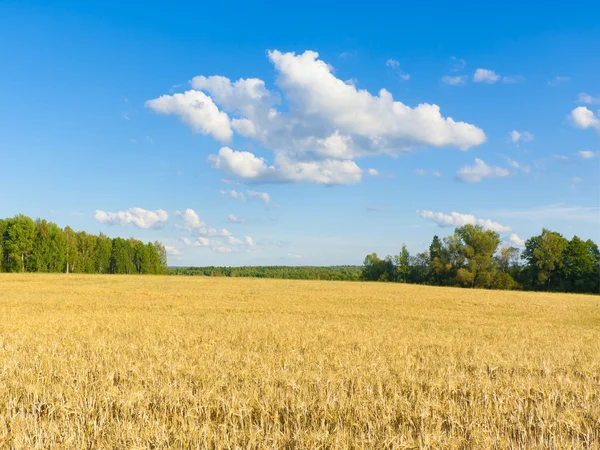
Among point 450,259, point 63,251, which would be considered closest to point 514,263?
point 450,259

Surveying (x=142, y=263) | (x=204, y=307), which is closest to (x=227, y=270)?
(x=142, y=263)

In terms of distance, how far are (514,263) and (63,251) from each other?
3753 inches

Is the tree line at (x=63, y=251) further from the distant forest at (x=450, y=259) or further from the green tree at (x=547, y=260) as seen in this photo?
the green tree at (x=547, y=260)

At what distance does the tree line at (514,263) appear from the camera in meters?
70.5

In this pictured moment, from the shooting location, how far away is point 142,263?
114062 mm

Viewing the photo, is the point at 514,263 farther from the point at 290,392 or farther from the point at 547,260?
the point at 290,392

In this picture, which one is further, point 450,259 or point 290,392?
point 450,259

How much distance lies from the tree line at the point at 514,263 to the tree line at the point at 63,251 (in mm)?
77498

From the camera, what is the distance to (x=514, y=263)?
77438 millimetres

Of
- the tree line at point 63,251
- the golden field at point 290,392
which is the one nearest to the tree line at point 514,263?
the golden field at point 290,392

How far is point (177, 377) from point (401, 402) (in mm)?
4197

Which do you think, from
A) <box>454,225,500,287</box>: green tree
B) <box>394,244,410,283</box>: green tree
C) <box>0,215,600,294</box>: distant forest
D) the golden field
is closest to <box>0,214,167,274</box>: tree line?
<box>0,215,600,294</box>: distant forest

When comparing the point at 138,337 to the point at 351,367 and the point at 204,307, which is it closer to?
the point at 351,367

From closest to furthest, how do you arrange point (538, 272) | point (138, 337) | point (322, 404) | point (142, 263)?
1. point (322, 404)
2. point (138, 337)
3. point (538, 272)
4. point (142, 263)
